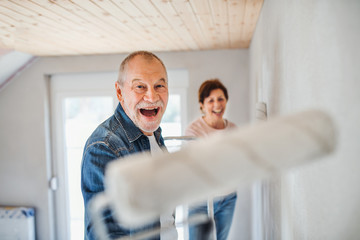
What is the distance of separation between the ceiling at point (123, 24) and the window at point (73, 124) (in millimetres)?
546

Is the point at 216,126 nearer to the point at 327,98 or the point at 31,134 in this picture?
the point at 327,98

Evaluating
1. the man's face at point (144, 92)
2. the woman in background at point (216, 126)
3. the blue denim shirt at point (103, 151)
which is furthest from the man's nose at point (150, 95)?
the woman in background at point (216, 126)

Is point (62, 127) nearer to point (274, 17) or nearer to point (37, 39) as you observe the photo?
point (37, 39)

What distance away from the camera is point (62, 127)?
3502mm

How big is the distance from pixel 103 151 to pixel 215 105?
1.68m

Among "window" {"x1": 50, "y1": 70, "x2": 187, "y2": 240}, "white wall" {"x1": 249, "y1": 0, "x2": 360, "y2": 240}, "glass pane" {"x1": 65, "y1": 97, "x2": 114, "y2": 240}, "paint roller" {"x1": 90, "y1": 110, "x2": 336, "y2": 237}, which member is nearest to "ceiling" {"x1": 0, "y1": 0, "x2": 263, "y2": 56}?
"window" {"x1": 50, "y1": 70, "x2": 187, "y2": 240}

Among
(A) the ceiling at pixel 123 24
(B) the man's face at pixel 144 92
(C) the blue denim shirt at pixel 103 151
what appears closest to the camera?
(C) the blue denim shirt at pixel 103 151

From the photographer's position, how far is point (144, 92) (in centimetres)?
125

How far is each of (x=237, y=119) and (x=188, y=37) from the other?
1.12 m

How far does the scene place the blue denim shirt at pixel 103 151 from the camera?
0.97m

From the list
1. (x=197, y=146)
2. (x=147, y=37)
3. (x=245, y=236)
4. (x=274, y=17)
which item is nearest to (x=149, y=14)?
(x=147, y=37)

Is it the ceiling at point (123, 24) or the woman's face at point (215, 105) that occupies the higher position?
the ceiling at point (123, 24)

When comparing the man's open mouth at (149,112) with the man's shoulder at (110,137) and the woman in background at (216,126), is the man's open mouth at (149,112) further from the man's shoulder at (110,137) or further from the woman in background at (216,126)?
the woman in background at (216,126)

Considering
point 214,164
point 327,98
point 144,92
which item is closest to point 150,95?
point 144,92
